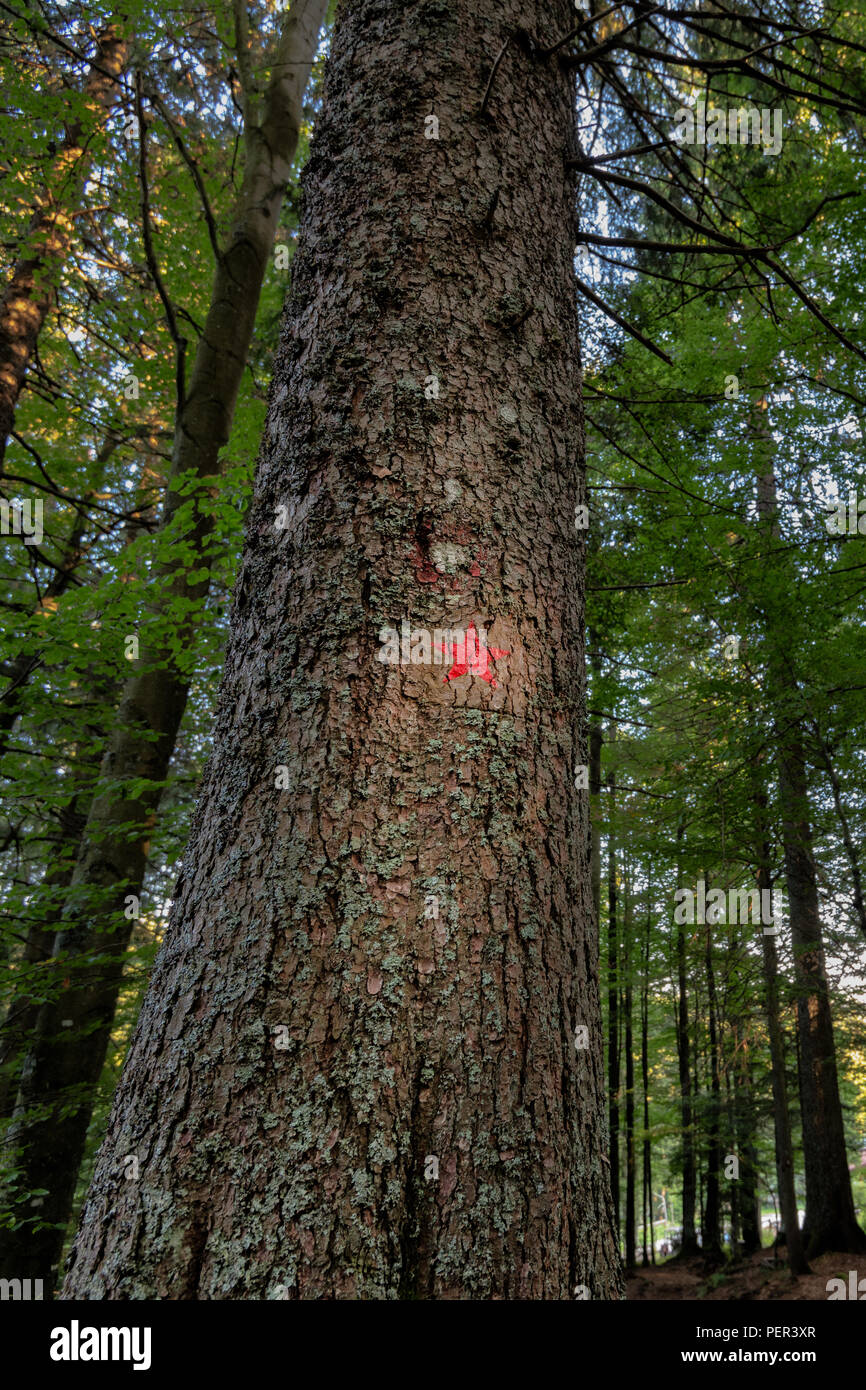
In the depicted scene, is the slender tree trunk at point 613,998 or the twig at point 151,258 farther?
the slender tree trunk at point 613,998

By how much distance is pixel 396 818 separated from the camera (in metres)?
1.10

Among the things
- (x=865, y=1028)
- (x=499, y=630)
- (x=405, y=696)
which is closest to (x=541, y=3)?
(x=499, y=630)

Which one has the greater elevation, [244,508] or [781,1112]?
[244,508]

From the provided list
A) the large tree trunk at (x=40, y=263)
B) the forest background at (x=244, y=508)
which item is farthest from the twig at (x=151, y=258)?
the large tree trunk at (x=40, y=263)

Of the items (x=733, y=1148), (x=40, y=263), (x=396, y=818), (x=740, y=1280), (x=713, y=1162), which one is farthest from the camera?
(x=713, y=1162)

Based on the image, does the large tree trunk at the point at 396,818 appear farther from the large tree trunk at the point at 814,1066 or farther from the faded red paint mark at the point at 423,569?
the large tree trunk at the point at 814,1066

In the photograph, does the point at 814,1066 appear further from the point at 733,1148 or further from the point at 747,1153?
the point at 747,1153

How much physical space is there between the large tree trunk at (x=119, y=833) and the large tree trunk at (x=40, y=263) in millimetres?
1732

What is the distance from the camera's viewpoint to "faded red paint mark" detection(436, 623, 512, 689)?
4.04ft

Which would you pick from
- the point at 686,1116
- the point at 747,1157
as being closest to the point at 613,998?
the point at 686,1116

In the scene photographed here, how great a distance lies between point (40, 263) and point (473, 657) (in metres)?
7.88

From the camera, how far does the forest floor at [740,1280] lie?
8.44 meters

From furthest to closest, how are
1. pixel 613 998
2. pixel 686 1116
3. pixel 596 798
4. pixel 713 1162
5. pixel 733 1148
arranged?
pixel 613 998, pixel 713 1162, pixel 686 1116, pixel 733 1148, pixel 596 798

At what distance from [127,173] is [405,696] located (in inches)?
329
